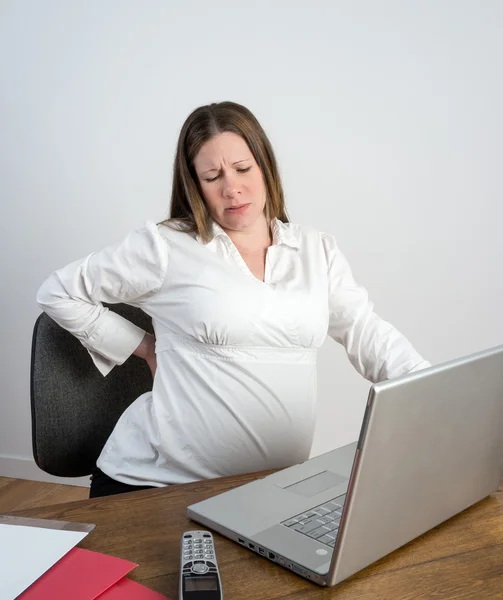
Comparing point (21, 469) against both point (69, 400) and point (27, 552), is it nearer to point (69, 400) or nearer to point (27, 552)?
point (69, 400)

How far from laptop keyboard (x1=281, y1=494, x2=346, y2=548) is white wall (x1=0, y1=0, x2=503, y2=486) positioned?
67.9 inches

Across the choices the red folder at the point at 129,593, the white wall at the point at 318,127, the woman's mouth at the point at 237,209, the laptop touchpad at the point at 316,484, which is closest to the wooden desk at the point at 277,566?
the red folder at the point at 129,593

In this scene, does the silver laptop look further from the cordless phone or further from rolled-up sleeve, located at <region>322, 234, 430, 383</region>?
rolled-up sleeve, located at <region>322, 234, 430, 383</region>

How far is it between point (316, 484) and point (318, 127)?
176 centimetres

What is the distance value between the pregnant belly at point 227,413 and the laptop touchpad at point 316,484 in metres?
0.35

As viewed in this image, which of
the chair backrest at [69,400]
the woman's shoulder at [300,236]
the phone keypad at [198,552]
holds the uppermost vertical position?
the woman's shoulder at [300,236]

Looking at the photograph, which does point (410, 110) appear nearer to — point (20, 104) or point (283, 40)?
point (283, 40)

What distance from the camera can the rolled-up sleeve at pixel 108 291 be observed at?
151cm

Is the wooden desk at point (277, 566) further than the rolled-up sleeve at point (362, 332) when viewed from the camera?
No

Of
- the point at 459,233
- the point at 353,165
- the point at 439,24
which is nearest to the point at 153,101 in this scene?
the point at 353,165

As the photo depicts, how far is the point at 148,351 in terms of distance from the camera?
1.62m

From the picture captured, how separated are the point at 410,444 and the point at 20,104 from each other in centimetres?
256

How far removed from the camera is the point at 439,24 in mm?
2398

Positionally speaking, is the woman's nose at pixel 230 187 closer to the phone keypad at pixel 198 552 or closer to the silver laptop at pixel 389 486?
the silver laptop at pixel 389 486
